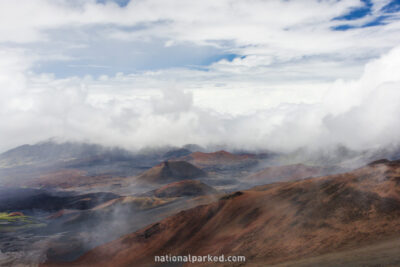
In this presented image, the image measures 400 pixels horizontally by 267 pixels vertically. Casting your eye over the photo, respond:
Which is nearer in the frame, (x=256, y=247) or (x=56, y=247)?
(x=256, y=247)

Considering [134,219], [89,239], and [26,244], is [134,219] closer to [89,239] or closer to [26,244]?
[89,239]

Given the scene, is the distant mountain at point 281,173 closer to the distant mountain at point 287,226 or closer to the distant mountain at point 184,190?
the distant mountain at point 184,190

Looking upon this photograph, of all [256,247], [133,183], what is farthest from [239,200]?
[133,183]

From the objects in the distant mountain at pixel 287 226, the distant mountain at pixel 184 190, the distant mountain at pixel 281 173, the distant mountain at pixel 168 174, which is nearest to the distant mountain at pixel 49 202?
the distant mountain at pixel 184 190

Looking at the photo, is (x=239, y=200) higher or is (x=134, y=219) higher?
(x=239, y=200)

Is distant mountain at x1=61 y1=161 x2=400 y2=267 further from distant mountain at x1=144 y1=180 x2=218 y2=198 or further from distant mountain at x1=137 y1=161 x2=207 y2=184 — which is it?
distant mountain at x1=137 y1=161 x2=207 y2=184

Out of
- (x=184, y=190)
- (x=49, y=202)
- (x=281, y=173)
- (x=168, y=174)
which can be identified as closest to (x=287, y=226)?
(x=184, y=190)

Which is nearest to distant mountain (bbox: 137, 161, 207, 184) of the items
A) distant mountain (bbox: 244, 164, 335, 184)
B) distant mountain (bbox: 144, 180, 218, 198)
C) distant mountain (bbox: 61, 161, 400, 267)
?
distant mountain (bbox: 244, 164, 335, 184)

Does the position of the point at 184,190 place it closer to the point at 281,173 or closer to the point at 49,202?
the point at 49,202
